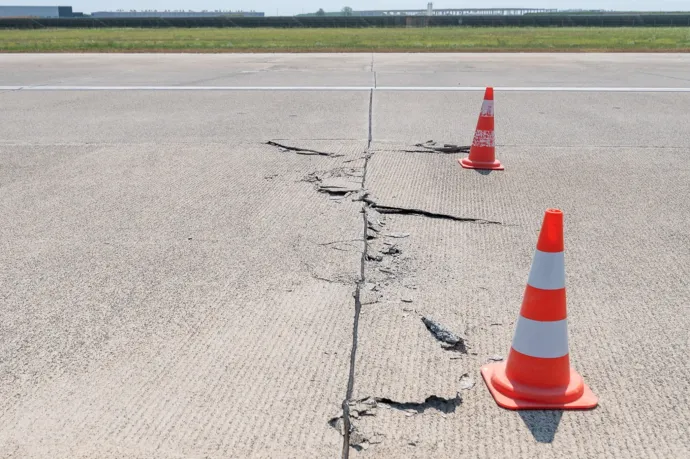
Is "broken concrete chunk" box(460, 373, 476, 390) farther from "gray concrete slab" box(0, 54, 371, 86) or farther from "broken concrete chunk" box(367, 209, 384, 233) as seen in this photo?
"gray concrete slab" box(0, 54, 371, 86)

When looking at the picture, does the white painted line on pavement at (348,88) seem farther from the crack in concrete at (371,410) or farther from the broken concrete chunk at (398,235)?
the crack in concrete at (371,410)

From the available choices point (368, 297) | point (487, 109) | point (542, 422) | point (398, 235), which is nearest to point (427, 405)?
point (542, 422)

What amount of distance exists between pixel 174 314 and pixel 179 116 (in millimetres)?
6723

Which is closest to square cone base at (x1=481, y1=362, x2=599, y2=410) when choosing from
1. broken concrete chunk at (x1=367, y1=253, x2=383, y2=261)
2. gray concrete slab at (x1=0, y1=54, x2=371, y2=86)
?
broken concrete chunk at (x1=367, y1=253, x2=383, y2=261)

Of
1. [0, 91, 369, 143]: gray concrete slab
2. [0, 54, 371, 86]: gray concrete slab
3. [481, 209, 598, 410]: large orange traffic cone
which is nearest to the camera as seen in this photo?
[481, 209, 598, 410]: large orange traffic cone

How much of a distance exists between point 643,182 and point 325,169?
2866 mm

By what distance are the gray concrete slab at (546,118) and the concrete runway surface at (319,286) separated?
88 millimetres

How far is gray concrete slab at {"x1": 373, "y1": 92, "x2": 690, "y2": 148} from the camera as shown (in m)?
8.23

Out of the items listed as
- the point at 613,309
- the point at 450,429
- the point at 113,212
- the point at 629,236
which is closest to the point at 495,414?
the point at 450,429

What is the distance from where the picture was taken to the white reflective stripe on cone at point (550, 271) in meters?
2.89

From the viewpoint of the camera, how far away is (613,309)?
145 inches

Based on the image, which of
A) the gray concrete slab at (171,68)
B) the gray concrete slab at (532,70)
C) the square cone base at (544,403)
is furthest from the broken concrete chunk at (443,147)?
the gray concrete slab at (171,68)

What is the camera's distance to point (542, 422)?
2697 mm

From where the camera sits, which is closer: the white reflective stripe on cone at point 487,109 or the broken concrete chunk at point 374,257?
the broken concrete chunk at point 374,257
